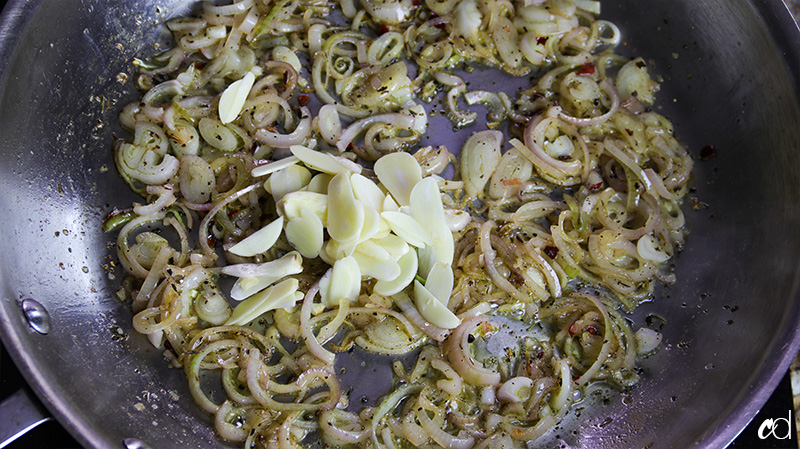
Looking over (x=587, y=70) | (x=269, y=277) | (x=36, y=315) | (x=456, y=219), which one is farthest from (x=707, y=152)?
(x=36, y=315)

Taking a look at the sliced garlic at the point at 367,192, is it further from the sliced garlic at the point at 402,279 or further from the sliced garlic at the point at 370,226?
the sliced garlic at the point at 402,279

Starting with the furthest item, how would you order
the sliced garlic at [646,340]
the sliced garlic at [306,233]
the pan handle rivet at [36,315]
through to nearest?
the sliced garlic at [646,340], the sliced garlic at [306,233], the pan handle rivet at [36,315]

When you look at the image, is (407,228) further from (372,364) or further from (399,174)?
(372,364)

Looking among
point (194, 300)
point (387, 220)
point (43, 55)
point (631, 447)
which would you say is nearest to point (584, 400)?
point (631, 447)

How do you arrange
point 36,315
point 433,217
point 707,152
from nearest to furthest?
point 36,315, point 433,217, point 707,152

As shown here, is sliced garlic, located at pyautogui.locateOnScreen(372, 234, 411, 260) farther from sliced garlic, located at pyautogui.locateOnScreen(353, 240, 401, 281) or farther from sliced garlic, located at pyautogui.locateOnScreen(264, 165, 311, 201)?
sliced garlic, located at pyautogui.locateOnScreen(264, 165, 311, 201)

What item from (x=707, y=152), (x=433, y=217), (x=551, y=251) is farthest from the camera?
(x=707, y=152)

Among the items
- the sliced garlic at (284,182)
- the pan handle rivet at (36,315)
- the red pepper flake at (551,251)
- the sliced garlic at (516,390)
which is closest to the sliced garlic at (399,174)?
the sliced garlic at (284,182)
